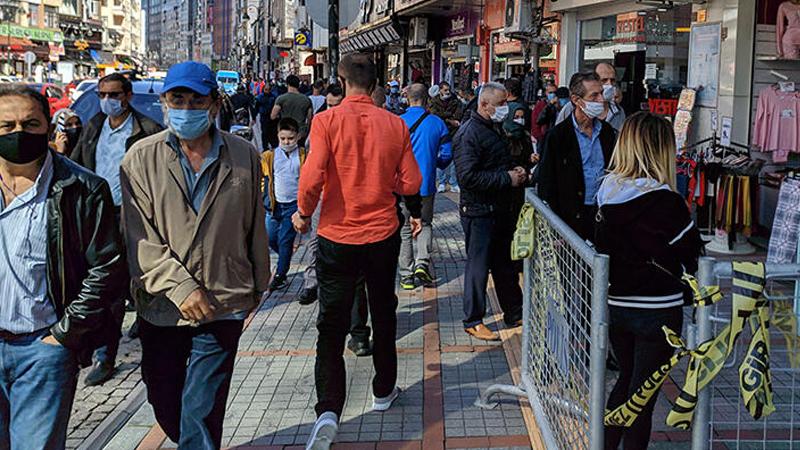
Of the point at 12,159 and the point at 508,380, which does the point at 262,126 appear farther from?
the point at 12,159

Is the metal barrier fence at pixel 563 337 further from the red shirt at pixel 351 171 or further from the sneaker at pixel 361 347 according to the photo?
the sneaker at pixel 361 347

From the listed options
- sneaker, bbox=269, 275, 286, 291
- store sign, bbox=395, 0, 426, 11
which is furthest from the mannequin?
store sign, bbox=395, 0, 426, 11

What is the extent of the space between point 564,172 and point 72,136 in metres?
3.85

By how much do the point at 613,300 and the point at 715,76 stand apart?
25.2 feet

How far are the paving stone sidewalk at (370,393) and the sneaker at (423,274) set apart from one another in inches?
17.9

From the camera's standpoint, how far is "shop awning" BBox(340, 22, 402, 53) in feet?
90.8

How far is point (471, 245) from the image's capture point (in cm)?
617

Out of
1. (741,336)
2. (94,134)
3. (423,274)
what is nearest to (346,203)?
(741,336)

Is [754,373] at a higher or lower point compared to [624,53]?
lower

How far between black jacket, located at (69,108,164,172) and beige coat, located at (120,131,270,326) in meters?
2.54

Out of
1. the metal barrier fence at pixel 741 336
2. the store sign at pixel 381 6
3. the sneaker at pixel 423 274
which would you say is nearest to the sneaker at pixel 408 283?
the sneaker at pixel 423 274

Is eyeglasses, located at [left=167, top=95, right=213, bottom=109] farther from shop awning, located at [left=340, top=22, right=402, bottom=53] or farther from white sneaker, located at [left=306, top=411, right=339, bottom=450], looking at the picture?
shop awning, located at [left=340, top=22, right=402, bottom=53]

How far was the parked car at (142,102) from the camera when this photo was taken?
23.3 feet

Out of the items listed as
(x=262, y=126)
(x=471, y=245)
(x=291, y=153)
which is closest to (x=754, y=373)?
(x=471, y=245)
